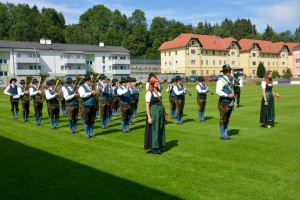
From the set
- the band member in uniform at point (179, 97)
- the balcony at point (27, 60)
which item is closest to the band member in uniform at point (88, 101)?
the band member in uniform at point (179, 97)

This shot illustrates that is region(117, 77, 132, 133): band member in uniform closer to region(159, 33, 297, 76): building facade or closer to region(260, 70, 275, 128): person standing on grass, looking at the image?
region(260, 70, 275, 128): person standing on grass

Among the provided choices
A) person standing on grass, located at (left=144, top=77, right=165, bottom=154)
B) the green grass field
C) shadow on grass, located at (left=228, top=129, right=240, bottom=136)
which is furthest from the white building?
person standing on grass, located at (left=144, top=77, right=165, bottom=154)

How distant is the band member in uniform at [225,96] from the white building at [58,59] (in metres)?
59.5

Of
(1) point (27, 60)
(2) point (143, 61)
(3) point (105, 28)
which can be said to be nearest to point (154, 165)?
(1) point (27, 60)

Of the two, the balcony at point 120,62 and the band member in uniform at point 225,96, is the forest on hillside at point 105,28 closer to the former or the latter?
the balcony at point 120,62

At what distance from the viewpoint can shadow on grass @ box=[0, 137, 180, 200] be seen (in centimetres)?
604

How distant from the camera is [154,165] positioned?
309 inches

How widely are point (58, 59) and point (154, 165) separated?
7064cm

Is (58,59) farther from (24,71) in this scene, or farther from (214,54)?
(214,54)

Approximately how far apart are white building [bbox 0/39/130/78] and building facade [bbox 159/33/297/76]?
1257 cm

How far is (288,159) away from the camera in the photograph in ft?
26.1

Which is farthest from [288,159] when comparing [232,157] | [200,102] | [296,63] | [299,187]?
[296,63]

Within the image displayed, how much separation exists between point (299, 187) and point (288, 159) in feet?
6.32

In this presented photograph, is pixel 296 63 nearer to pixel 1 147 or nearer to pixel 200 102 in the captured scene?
pixel 200 102
